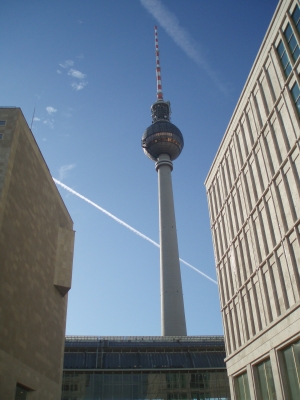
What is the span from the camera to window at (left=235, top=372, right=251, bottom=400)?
3769 cm

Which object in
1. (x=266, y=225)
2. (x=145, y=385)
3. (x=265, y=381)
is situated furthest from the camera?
(x=145, y=385)

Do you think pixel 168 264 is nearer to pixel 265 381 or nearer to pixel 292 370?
pixel 265 381

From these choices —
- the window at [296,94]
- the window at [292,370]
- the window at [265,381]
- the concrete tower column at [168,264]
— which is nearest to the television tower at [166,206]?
the concrete tower column at [168,264]

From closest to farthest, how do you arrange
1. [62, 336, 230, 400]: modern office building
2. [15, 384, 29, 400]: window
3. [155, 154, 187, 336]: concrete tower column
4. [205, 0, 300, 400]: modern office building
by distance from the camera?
[205, 0, 300, 400]: modern office building
[15, 384, 29, 400]: window
[62, 336, 230, 400]: modern office building
[155, 154, 187, 336]: concrete tower column

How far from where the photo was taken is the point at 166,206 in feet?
355

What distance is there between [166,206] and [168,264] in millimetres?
16815

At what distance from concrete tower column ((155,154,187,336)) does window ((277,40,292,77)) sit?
224 ft

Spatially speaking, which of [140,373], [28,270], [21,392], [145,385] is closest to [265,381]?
[21,392]

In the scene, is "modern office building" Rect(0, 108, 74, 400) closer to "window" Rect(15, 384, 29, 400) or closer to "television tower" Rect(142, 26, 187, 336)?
"window" Rect(15, 384, 29, 400)

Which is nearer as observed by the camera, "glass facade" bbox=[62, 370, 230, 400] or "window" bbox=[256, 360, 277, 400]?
"window" bbox=[256, 360, 277, 400]

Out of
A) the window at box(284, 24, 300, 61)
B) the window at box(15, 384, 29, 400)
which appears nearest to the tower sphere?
the window at box(284, 24, 300, 61)

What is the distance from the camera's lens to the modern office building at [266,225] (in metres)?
31.4

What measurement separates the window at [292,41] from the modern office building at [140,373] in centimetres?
4619

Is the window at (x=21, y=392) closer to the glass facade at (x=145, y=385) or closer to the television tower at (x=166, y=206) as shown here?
the glass facade at (x=145, y=385)
